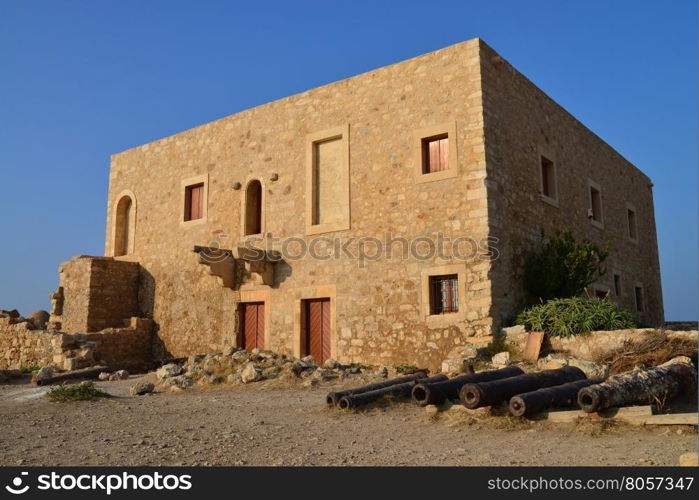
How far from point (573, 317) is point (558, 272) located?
1.77 metres

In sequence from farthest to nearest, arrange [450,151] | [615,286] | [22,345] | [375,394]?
[615,286] → [22,345] → [450,151] → [375,394]

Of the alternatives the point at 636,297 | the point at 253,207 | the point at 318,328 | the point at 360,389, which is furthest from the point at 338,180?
the point at 636,297

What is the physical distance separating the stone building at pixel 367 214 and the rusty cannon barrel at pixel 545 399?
3811 millimetres

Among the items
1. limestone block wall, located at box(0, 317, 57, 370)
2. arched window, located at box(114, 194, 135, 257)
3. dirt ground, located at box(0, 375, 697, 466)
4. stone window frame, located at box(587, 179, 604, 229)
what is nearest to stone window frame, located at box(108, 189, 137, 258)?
arched window, located at box(114, 194, 135, 257)

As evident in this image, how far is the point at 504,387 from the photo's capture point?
6137 mm

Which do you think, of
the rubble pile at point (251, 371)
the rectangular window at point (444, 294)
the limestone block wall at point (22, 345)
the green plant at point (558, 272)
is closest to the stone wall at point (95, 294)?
the limestone block wall at point (22, 345)

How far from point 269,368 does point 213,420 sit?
329 cm

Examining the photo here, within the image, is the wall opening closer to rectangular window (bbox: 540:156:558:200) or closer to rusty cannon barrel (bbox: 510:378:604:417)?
rectangular window (bbox: 540:156:558:200)

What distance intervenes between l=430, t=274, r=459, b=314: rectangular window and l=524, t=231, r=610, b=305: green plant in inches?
63.3

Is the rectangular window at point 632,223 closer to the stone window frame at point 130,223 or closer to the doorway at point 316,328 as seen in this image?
the doorway at point 316,328

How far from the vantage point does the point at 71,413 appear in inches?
281

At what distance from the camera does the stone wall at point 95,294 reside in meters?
14.9

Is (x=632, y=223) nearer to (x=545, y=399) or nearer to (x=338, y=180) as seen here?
(x=338, y=180)
